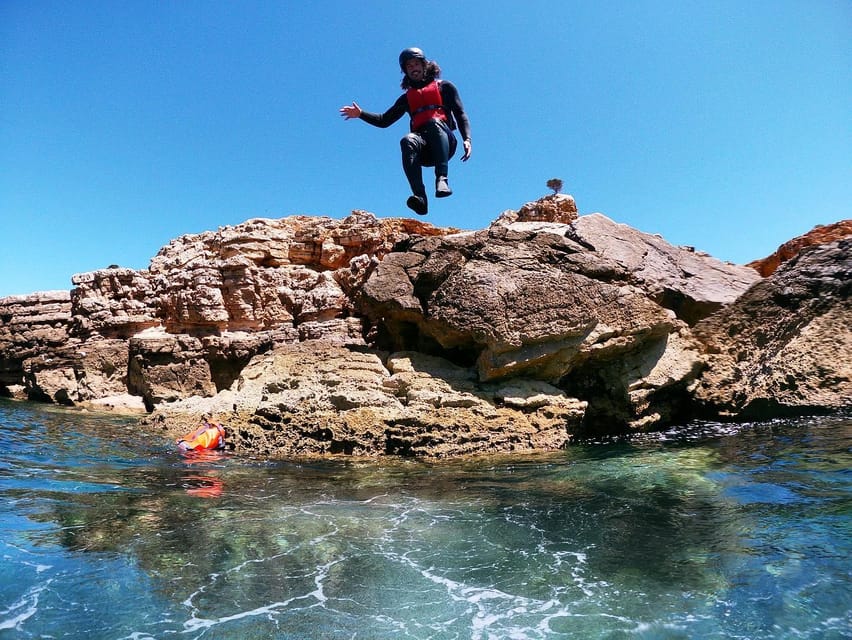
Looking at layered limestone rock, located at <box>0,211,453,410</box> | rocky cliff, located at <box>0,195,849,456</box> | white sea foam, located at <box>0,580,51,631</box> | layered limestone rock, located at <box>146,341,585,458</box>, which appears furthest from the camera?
layered limestone rock, located at <box>0,211,453,410</box>

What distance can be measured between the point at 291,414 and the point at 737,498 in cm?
620

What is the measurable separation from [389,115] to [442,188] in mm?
1861

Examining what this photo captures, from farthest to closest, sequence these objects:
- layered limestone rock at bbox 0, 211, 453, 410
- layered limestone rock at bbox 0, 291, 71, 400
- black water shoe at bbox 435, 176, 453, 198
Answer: layered limestone rock at bbox 0, 291, 71, 400
layered limestone rock at bbox 0, 211, 453, 410
black water shoe at bbox 435, 176, 453, 198

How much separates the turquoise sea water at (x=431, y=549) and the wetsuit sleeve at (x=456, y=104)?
4.87 meters

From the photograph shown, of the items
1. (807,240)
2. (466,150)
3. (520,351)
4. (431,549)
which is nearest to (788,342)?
(520,351)

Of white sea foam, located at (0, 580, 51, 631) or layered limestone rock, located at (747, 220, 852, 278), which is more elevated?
layered limestone rock, located at (747, 220, 852, 278)

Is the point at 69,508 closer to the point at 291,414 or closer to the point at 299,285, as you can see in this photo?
the point at 291,414

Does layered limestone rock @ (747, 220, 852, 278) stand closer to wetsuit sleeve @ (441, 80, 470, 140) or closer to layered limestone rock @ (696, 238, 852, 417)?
layered limestone rock @ (696, 238, 852, 417)

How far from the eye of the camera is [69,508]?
204 inches

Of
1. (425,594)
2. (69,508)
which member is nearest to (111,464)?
(69,508)

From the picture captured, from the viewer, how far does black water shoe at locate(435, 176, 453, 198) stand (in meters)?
7.51

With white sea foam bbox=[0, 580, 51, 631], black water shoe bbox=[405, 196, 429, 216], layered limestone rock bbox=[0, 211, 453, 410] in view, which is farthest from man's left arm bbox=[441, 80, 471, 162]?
white sea foam bbox=[0, 580, 51, 631]

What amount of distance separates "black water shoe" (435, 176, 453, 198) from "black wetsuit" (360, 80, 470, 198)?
4.8 inches

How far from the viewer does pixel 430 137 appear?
793 cm
